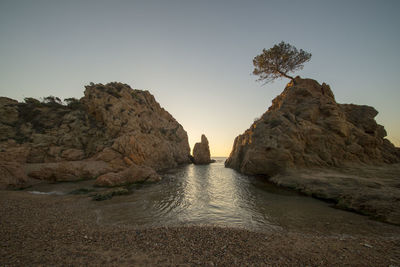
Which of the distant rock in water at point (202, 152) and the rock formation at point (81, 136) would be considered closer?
the rock formation at point (81, 136)

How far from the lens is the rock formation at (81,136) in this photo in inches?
709

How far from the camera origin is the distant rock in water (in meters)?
51.7

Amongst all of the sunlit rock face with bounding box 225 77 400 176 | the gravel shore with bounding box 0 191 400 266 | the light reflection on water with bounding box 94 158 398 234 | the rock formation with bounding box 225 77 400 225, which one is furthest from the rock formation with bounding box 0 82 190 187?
the sunlit rock face with bounding box 225 77 400 176

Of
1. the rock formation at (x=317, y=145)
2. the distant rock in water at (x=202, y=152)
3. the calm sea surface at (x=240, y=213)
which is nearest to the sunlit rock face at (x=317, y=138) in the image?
the rock formation at (x=317, y=145)

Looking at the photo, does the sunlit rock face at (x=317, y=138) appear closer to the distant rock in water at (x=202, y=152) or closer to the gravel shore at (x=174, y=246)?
the gravel shore at (x=174, y=246)

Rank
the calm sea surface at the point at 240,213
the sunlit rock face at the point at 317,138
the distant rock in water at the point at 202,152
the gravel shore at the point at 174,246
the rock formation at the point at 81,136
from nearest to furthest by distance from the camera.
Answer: the gravel shore at the point at 174,246 → the calm sea surface at the point at 240,213 → the sunlit rock face at the point at 317,138 → the rock formation at the point at 81,136 → the distant rock in water at the point at 202,152

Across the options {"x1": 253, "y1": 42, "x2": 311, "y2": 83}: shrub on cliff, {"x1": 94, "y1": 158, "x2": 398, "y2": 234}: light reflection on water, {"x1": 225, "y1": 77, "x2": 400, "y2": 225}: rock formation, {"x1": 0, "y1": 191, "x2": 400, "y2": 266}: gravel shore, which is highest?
{"x1": 253, "y1": 42, "x2": 311, "y2": 83}: shrub on cliff

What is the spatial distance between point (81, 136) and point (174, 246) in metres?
27.2

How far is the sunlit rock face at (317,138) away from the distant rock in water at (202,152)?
29803 mm

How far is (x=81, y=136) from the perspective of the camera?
79.4 feet

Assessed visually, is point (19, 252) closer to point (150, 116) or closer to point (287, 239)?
point (287, 239)

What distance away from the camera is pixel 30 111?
23.8m

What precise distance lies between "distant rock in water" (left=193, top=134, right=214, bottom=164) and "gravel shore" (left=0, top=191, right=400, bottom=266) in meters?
45.3

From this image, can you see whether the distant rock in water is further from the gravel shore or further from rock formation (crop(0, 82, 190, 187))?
the gravel shore
